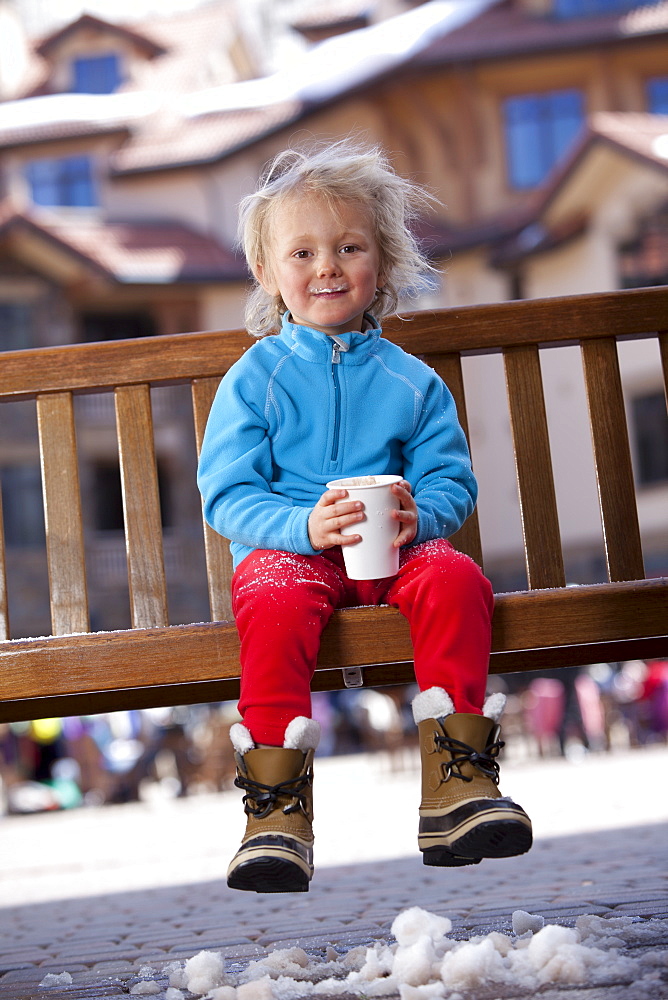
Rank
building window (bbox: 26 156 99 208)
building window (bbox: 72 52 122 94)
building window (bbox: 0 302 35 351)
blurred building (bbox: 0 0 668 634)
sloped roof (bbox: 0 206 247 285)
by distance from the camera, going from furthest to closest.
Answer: building window (bbox: 72 52 122 94) → building window (bbox: 26 156 99 208) → building window (bbox: 0 302 35 351) → sloped roof (bbox: 0 206 247 285) → blurred building (bbox: 0 0 668 634)

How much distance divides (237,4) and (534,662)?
1064 inches

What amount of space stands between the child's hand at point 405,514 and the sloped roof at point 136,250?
20.1m

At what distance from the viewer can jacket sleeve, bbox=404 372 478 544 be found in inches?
93.9

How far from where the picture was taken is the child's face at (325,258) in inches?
98.8

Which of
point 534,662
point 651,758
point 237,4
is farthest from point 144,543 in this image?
point 237,4

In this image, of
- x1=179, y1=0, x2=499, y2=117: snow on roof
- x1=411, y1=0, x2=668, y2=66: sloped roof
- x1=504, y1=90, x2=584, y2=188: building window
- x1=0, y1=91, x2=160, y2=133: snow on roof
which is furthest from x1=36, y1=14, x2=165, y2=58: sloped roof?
x1=504, y1=90, x2=584, y2=188: building window

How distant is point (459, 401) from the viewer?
116 inches

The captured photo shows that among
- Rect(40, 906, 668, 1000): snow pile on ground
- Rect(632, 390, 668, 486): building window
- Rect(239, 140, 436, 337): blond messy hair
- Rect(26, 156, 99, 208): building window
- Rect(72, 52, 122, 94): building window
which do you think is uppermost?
Rect(72, 52, 122, 94): building window

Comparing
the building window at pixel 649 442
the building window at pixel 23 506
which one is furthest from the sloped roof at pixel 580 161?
the building window at pixel 23 506

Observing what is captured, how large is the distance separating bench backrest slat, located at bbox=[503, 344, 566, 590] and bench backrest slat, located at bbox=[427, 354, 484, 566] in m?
0.12

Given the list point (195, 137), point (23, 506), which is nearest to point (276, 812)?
point (23, 506)

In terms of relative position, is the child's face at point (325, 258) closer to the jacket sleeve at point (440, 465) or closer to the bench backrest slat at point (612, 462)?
the jacket sleeve at point (440, 465)

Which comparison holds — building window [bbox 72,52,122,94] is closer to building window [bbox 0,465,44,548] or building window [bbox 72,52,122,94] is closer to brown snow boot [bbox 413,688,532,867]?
building window [bbox 0,465,44,548]

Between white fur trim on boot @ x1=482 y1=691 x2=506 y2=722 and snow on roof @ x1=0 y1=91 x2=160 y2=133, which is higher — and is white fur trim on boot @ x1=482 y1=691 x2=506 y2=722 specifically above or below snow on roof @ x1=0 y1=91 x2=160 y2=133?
below
